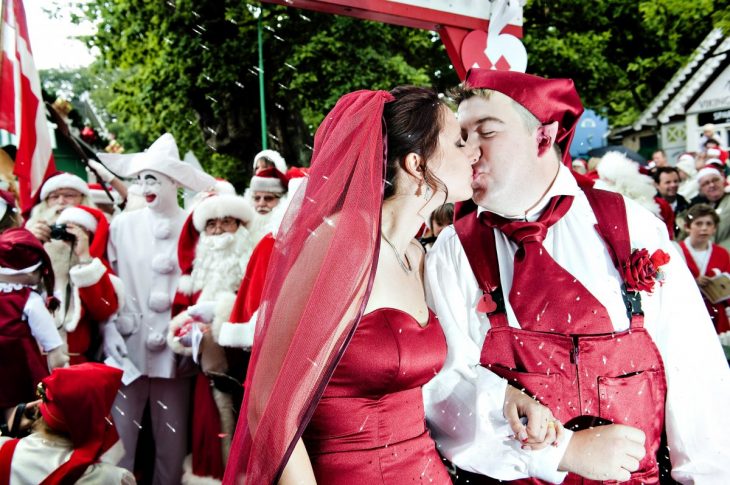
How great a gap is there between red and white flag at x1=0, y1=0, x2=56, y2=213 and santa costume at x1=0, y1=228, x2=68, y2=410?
1.22 feet

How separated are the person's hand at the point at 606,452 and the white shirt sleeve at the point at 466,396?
1.4 inches

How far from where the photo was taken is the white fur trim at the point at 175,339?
4.27 m

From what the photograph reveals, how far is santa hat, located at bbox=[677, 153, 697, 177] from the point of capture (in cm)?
964

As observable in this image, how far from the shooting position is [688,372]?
2023 millimetres

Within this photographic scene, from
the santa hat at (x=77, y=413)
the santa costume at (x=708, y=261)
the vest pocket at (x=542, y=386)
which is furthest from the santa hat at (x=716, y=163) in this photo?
the santa hat at (x=77, y=413)

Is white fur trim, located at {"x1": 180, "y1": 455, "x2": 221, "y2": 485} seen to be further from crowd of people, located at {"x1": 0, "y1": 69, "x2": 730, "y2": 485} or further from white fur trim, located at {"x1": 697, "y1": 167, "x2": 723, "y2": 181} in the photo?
white fur trim, located at {"x1": 697, "y1": 167, "x2": 723, "y2": 181}

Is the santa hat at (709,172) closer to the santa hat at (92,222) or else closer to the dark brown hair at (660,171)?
the dark brown hair at (660,171)

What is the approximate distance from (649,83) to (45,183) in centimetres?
1873

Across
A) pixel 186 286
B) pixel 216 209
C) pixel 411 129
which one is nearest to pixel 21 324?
pixel 186 286

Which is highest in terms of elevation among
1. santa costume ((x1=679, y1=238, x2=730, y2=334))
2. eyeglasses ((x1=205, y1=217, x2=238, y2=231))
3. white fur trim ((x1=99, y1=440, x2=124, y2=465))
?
eyeglasses ((x1=205, y1=217, x2=238, y2=231))

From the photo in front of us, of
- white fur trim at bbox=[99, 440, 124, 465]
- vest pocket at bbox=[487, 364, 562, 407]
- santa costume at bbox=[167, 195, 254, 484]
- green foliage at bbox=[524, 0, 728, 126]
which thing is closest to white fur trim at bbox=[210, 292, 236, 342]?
santa costume at bbox=[167, 195, 254, 484]

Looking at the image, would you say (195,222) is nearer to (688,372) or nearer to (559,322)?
(559,322)

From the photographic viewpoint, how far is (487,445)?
191cm

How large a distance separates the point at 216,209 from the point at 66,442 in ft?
6.72
